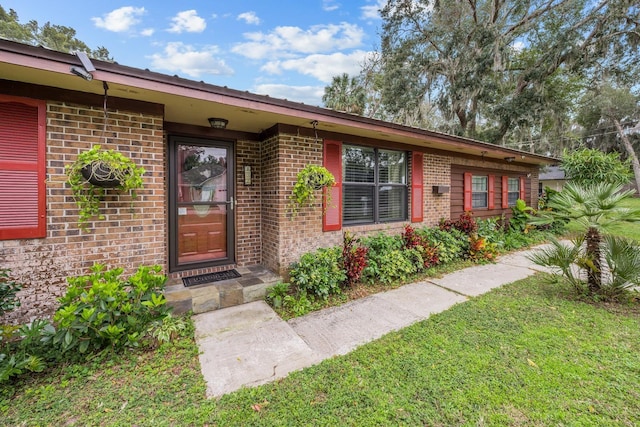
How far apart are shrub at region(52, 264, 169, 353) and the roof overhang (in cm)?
179

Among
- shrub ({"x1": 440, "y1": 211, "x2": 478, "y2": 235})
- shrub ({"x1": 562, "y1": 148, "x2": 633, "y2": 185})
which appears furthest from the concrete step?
shrub ({"x1": 562, "y1": 148, "x2": 633, "y2": 185})

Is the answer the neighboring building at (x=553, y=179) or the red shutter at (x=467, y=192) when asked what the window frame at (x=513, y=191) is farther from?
the neighboring building at (x=553, y=179)

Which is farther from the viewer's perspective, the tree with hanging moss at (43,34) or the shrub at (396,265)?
the tree with hanging moss at (43,34)

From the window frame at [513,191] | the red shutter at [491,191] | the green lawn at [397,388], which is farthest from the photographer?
the window frame at [513,191]

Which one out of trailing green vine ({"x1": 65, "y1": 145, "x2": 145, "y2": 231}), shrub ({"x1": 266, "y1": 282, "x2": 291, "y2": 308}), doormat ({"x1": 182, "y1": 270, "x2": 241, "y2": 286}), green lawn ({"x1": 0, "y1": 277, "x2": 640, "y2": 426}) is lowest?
green lawn ({"x1": 0, "y1": 277, "x2": 640, "y2": 426})

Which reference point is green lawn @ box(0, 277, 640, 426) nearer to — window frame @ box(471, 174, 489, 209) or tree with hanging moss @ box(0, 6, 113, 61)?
window frame @ box(471, 174, 489, 209)

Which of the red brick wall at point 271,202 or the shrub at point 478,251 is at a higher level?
the red brick wall at point 271,202

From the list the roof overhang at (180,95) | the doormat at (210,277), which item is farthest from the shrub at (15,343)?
the roof overhang at (180,95)

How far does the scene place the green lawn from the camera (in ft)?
6.18

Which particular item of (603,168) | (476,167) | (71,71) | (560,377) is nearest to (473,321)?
(560,377)

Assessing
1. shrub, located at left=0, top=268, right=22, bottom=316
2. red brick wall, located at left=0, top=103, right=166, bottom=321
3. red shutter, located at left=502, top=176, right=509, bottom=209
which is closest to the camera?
shrub, located at left=0, top=268, right=22, bottom=316

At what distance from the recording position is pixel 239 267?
4.66 metres

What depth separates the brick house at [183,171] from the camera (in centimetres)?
275

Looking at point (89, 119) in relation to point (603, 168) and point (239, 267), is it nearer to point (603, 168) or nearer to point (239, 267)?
point (239, 267)
